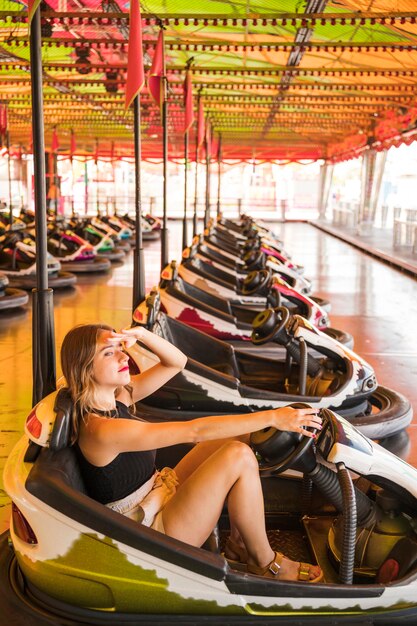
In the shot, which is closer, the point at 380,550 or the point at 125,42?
the point at 380,550

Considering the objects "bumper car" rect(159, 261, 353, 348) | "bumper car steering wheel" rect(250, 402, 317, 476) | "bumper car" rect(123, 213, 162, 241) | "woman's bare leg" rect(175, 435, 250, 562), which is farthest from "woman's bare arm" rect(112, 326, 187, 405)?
"bumper car" rect(123, 213, 162, 241)

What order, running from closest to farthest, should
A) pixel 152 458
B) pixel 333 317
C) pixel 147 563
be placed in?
pixel 147 563 < pixel 152 458 < pixel 333 317

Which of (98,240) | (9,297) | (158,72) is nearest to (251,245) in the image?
(9,297)

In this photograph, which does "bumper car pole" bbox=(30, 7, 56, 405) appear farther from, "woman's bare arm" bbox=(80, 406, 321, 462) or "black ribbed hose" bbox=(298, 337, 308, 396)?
"black ribbed hose" bbox=(298, 337, 308, 396)

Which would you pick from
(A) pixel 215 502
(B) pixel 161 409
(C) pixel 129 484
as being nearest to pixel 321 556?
(A) pixel 215 502

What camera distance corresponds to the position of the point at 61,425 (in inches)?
75.4

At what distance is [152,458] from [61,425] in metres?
0.29

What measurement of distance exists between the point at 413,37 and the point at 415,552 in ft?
23.1

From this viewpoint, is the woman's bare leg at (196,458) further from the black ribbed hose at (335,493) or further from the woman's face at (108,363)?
the woman's face at (108,363)

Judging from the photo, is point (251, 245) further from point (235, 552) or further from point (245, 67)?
point (235, 552)

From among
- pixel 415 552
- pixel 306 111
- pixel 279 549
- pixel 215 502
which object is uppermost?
pixel 306 111

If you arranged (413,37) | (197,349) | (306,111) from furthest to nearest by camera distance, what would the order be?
(306,111) → (413,37) → (197,349)

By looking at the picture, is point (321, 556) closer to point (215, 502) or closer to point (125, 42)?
point (215, 502)

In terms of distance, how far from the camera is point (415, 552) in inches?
81.4
